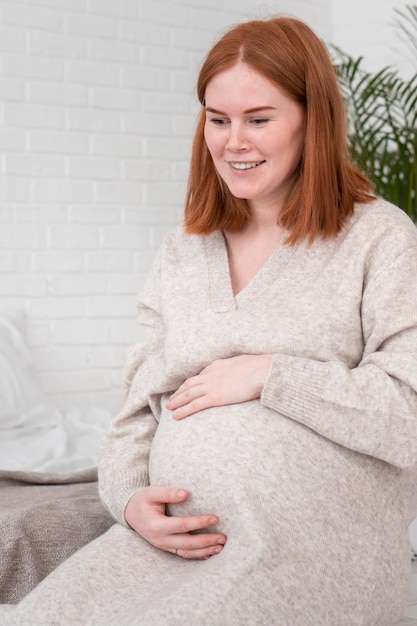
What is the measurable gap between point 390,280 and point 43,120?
286cm

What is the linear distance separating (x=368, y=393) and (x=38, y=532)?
81cm

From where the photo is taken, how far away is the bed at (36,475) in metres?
1.92

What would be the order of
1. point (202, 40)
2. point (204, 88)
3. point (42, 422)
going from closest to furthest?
point (204, 88) < point (42, 422) < point (202, 40)

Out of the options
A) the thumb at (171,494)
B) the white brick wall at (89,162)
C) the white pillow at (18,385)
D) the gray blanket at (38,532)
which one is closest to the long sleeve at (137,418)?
the thumb at (171,494)

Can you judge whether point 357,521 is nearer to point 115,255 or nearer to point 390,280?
point 390,280

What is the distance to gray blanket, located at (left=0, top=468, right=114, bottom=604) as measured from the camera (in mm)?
1904

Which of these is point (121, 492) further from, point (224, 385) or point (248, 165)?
point (248, 165)

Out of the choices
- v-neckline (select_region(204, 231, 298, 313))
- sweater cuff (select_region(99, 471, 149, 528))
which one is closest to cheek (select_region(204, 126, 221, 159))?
v-neckline (select_region(204, 231, 298, 313))

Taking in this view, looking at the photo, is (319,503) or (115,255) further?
(115,255)

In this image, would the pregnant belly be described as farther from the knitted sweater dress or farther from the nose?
the nose

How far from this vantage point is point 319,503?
1.52 m

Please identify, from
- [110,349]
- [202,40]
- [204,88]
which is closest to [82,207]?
[110,349]

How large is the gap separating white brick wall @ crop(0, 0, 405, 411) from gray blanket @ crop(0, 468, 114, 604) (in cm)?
198

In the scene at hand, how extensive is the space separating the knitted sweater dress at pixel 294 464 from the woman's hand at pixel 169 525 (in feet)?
0.07
